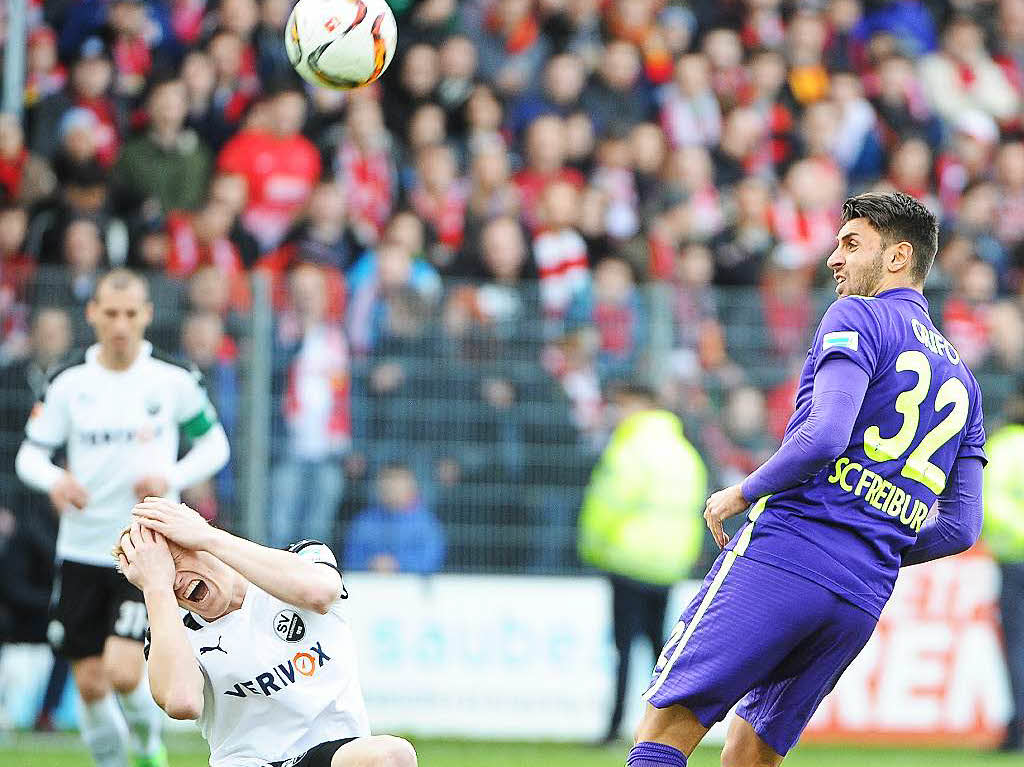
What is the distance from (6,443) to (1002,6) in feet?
36.6

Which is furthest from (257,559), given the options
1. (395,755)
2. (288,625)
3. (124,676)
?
(124,676)

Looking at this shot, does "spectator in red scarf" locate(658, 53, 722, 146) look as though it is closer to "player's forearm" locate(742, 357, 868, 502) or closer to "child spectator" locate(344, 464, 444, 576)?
"child spectator" locate(344, 464, 444, 576)

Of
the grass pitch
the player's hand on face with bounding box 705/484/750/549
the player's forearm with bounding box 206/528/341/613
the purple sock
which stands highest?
the player's hand on face with bounding box 705/484/750/549

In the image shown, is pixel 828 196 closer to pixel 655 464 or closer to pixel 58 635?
pixel 655 464

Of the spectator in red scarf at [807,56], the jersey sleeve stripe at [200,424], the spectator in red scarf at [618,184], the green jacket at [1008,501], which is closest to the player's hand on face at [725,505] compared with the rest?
the jersey sleeve stripe at [200,424]

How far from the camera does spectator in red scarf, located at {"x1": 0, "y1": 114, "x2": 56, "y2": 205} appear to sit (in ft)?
40.4

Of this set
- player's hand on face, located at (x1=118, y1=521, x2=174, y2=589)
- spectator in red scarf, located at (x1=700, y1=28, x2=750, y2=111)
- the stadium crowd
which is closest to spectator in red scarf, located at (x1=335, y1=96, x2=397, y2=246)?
the stadium crowd

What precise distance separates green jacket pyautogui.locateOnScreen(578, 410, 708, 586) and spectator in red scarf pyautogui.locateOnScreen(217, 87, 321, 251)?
3335 mm

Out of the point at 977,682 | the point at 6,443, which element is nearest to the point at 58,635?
the point at 6,443

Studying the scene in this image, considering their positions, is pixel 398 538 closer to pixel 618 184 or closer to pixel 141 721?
pixel 141 721

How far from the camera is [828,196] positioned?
14.3m

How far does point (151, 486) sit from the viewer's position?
7727mm

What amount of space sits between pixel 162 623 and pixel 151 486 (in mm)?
3377

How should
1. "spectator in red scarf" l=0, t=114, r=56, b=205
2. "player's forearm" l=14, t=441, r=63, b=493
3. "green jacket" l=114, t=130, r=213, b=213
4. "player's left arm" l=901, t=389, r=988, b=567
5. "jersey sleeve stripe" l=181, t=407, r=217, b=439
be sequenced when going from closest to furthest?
1. "player's left arm" l=901, t=389, r=988, b=567
2. "player's forearm" l=14, t=441, r=63, b=493
3. "jersey sleeve stripe" l=181, t=407, r=217, b=439
4. "spectator in red scarf" l=0, t=114, r=56, b=205
5. "green jacket" l=114, t=130, r=213, b=213
